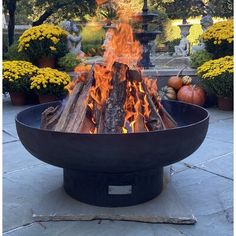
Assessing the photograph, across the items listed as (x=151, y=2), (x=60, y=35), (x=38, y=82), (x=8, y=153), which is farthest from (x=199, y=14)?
(x=8, y=153)

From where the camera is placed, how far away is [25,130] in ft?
8.92

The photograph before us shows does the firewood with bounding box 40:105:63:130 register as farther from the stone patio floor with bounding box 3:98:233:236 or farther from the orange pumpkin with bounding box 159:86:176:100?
the orange pumpkin with bounding box 159:86:176:100

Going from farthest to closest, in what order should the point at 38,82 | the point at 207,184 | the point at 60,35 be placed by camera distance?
the point at 60,35 → the point at 38,82 → the point at 207,184

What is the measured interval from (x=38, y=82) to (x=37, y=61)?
1369mm

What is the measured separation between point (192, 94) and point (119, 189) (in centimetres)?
419

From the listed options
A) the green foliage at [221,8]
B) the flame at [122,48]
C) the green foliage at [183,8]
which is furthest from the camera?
the green foliage at [183,8]

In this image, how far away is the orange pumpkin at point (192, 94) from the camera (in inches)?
265

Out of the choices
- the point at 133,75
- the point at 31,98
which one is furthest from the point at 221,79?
the point at 133,75

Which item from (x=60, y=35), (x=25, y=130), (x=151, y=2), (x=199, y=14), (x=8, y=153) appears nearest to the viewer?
(x=25, y=130)

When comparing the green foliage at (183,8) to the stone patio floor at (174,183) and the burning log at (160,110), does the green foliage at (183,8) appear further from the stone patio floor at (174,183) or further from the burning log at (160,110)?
the burning log at (160,110)

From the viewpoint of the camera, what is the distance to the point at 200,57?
7.58 m

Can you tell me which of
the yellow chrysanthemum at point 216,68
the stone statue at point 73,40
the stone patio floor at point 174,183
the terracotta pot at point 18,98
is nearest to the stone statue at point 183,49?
the stone statue at point 73,40

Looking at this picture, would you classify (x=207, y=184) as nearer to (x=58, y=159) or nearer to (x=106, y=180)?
(x=106, y=180)

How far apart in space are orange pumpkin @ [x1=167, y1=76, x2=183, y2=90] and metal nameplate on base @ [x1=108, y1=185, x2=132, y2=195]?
4460 millimetres
